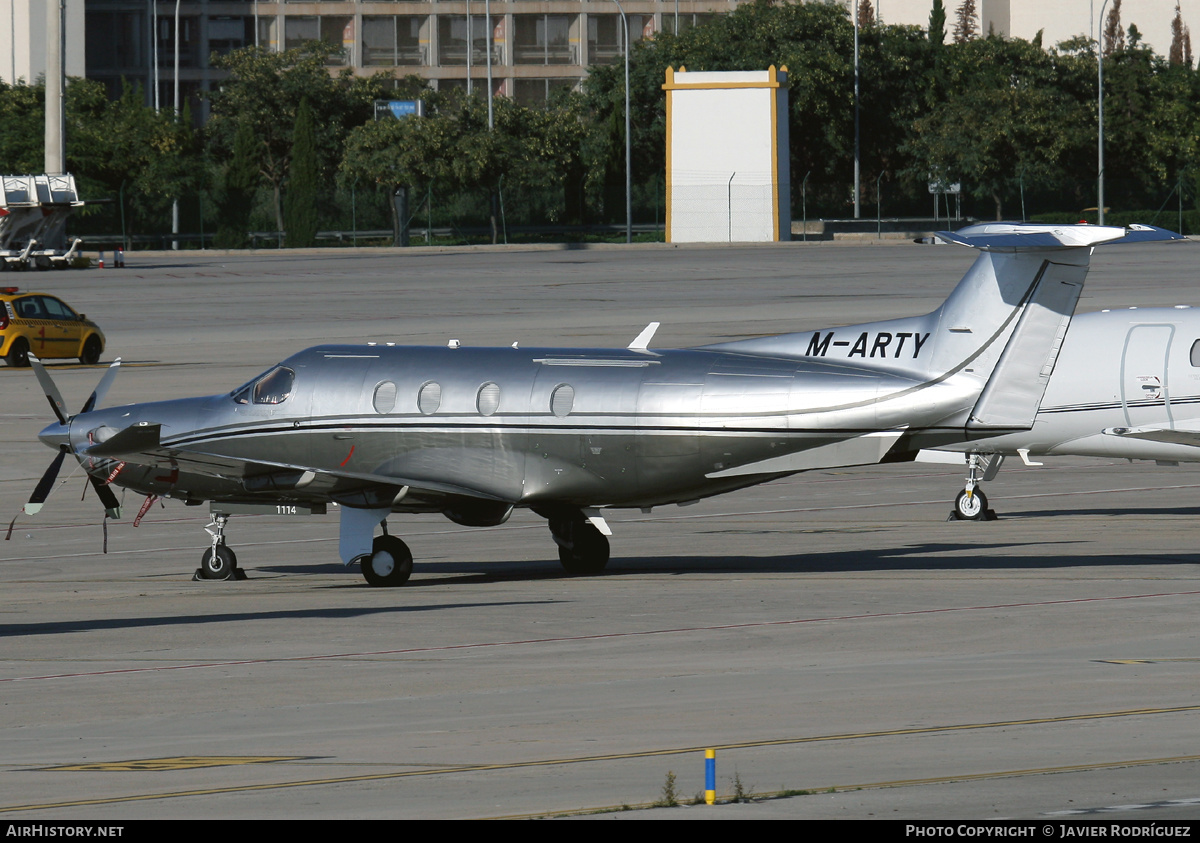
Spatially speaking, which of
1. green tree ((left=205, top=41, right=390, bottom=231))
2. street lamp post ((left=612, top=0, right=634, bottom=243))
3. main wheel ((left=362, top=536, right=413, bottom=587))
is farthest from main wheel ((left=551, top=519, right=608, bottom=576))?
green tree ((left=205, top=41, right=390, bottom=231))

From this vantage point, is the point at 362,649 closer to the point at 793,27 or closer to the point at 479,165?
the point at 479,165

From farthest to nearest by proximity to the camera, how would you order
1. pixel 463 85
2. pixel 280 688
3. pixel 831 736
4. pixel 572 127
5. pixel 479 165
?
1. pixel 463 85
2. pixel 572 127
3. pixel 479 165
4. pixel 280 688
5. pixel 831 736

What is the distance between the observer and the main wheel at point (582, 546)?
2294 centimetres

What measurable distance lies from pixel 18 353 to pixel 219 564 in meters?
30.9

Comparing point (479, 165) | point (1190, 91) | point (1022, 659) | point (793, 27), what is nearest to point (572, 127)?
point (479, 165)

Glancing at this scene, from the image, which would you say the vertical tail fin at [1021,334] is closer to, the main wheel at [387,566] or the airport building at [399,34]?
the main wheel at [387,566]

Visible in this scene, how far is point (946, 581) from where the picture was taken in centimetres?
2095

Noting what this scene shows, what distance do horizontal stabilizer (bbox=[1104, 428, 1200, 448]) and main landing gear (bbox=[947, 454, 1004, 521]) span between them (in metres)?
2.27

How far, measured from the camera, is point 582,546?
75.4 ft

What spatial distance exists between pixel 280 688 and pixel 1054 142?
9321 cm

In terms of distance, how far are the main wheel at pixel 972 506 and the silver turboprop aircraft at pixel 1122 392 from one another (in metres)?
1.09

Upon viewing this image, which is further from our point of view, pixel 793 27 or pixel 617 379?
pixel 793 27

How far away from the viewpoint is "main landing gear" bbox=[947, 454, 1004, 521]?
89.4 ft

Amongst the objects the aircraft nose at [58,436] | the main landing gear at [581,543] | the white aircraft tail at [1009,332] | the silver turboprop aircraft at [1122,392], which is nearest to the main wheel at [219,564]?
the aircraft nose at [58,436]
